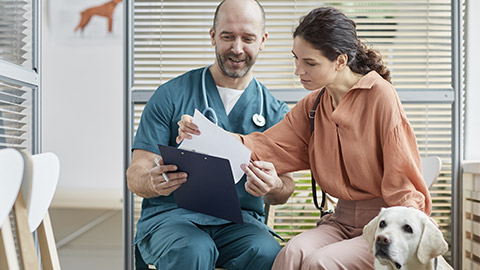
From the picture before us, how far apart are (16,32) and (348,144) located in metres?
1.47

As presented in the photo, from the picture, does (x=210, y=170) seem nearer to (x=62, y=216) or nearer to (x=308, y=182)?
(x=308, y=182)

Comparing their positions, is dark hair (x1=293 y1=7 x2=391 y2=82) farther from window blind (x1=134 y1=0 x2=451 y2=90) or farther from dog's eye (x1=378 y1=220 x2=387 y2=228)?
window blind (x1=134 y1=0 x2=451 y2=90)

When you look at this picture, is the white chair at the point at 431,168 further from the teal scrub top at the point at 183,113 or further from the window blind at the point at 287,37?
the teal scrub top at the point at 183,113

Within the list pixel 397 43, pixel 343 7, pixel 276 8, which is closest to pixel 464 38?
pixel 397 43

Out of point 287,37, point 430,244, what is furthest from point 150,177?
point 287,37

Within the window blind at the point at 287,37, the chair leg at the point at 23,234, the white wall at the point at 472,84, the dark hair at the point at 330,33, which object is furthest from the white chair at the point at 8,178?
the white wall at the point at 472,84

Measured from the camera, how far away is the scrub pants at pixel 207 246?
1.57m

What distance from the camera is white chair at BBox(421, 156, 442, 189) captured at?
86.3 inches

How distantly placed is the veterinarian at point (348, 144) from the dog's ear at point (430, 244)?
114 mm

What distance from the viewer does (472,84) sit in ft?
8.45

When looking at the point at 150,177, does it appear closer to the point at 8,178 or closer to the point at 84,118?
the point at 8,178

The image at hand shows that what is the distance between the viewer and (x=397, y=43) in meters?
2.55

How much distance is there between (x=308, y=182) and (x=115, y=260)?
1.23 metres

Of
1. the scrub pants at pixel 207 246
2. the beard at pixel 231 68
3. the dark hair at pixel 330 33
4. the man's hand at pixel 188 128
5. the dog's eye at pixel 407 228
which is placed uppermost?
the dark hair at pixel 330 33
